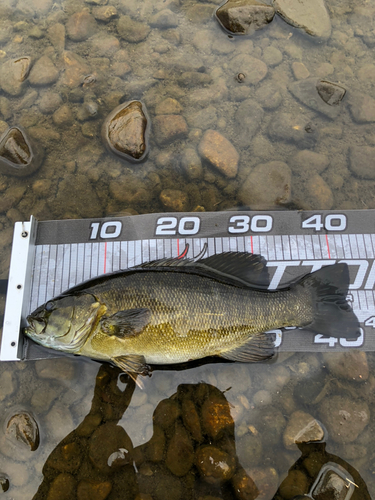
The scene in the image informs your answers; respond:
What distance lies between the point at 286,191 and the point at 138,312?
7.67 feet

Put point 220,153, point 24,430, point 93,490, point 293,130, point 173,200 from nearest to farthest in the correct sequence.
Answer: point 93,490 → point 24,430 → point 173,200 → point 220,153 → point 293,130

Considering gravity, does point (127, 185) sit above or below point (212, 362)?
above

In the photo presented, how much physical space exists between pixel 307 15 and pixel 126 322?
4.80 metres

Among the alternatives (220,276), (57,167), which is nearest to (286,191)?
(220,276)

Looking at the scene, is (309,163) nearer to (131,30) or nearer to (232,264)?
(232,264)

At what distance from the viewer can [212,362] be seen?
337 centimetres

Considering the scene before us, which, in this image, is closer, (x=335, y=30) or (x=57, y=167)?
(x=57, y=167)

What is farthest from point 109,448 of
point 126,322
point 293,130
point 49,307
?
point 293,130

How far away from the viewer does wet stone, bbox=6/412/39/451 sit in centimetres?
308

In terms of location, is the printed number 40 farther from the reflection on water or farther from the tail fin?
the reflection on water

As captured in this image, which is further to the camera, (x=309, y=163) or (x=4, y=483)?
(x=309, y=163)

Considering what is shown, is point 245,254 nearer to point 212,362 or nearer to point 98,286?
point 212,362

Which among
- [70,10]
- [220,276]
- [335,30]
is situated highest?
[70,10]

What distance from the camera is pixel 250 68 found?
420cm
